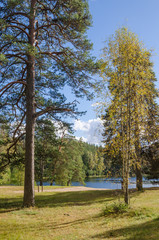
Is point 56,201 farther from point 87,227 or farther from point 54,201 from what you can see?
point 87,227

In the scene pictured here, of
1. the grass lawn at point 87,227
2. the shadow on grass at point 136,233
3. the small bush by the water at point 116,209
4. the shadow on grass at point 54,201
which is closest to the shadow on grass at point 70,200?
the shadow on grass at point 54,201

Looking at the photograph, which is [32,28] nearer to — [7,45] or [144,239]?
[7,45]

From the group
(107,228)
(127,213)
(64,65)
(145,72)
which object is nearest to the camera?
(107,228)

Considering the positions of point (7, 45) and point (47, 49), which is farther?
point (47, 49)

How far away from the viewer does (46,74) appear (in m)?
10.4

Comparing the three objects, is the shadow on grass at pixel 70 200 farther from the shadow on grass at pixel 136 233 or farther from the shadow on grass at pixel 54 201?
the shadow on grass at pixel 136 233

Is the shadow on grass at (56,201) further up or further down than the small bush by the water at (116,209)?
further down

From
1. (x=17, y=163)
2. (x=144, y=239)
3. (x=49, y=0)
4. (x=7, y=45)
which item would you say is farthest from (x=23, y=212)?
(x=49, y=0)

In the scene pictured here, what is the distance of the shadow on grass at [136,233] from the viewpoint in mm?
4862

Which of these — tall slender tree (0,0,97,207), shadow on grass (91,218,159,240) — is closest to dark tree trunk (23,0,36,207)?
tall slender tree (0,0,97,207)

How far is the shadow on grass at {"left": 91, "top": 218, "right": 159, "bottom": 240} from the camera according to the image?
4.86m

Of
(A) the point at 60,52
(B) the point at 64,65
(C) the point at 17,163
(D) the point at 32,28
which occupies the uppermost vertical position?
(D) the point at 32,28

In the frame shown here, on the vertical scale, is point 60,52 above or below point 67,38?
below

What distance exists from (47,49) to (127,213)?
981 cm
